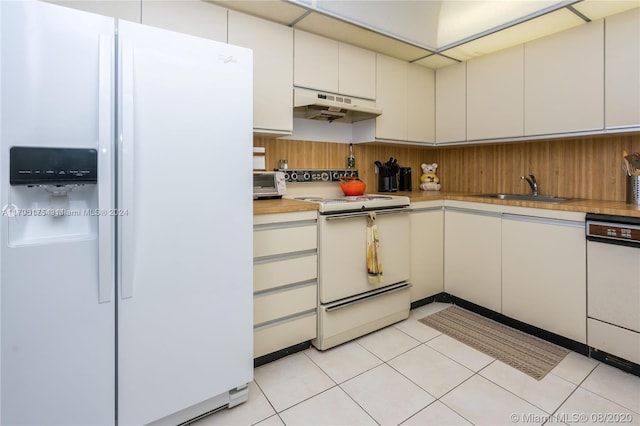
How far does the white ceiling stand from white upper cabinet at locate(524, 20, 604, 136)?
92 mm

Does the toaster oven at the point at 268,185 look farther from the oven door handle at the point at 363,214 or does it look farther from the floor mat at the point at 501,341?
the floor mat at the point at 501,341

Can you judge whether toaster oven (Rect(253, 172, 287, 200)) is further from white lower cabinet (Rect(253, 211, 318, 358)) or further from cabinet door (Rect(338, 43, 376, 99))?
cabinet door (Rect(338, 43, 376, 99))

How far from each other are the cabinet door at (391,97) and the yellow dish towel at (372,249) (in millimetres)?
948

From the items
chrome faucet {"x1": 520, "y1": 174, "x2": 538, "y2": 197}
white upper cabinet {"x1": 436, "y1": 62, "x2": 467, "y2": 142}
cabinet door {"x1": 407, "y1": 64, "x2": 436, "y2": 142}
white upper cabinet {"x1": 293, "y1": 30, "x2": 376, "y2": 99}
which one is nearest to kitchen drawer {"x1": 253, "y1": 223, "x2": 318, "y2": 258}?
white upper cabinet {"x1": 293, "y1": 30, "x2": 376, "y2": 99}

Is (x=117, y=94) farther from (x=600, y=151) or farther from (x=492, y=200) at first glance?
(x=600, y=151)

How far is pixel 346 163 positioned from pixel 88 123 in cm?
211

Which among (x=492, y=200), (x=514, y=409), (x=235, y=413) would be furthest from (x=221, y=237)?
(x=492, y=200)

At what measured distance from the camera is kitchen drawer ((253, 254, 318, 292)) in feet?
6.09

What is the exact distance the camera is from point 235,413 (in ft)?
5.21

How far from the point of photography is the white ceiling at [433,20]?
2.07 meters

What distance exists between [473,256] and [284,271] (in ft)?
5.17

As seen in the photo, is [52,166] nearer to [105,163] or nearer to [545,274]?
[105,163]

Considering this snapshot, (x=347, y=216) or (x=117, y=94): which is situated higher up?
(x=117, y=94)

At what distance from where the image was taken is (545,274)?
2188 millimetres
